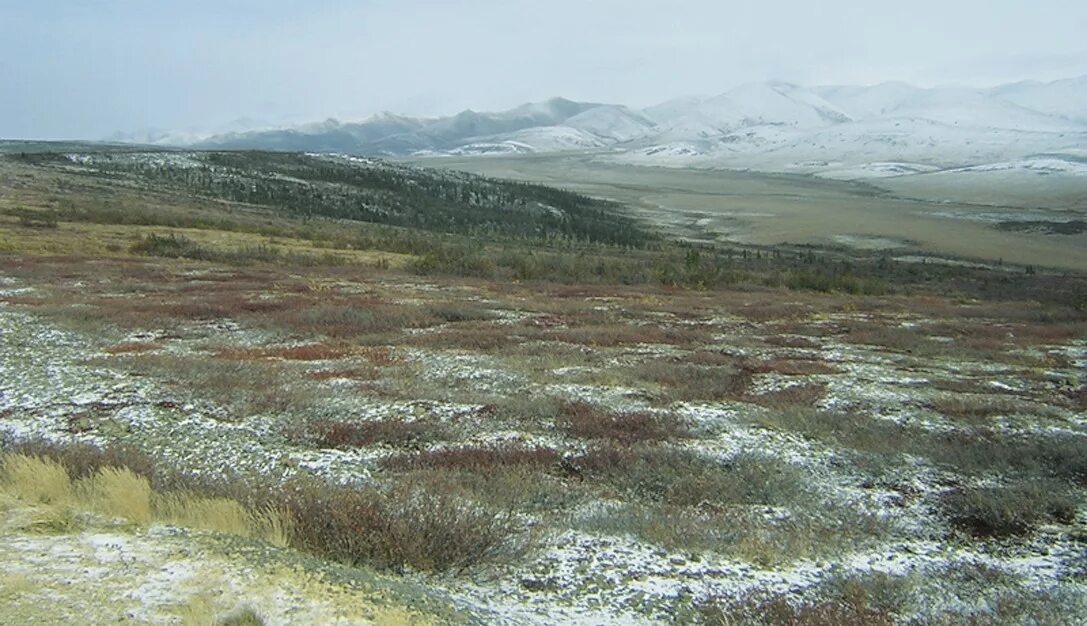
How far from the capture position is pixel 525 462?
526 inches

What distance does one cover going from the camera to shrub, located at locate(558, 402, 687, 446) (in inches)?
600

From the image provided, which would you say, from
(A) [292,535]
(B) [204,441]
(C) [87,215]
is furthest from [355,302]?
(C) [87,215]

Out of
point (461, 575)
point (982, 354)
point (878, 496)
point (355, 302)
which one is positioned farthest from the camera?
point (355, 302)

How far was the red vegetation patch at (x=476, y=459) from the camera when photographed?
13039 mm

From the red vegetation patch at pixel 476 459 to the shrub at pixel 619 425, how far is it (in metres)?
1.63

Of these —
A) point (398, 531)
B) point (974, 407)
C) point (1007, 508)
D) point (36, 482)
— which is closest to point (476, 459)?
point (398, 531)

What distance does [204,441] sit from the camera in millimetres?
14148

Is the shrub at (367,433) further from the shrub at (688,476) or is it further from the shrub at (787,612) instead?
the shrub at (787,612)

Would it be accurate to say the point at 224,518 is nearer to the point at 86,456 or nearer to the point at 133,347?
the point at 86,456

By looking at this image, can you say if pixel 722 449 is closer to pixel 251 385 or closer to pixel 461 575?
pixel 461 575

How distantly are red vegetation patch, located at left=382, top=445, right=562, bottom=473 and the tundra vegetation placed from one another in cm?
7

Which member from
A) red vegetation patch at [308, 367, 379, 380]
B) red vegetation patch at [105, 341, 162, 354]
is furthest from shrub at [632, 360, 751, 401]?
red vegetation patch at [105, 341, 162, 354]

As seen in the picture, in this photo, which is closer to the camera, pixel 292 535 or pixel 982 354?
pixel 292 535

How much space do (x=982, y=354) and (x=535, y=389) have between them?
716 inches
